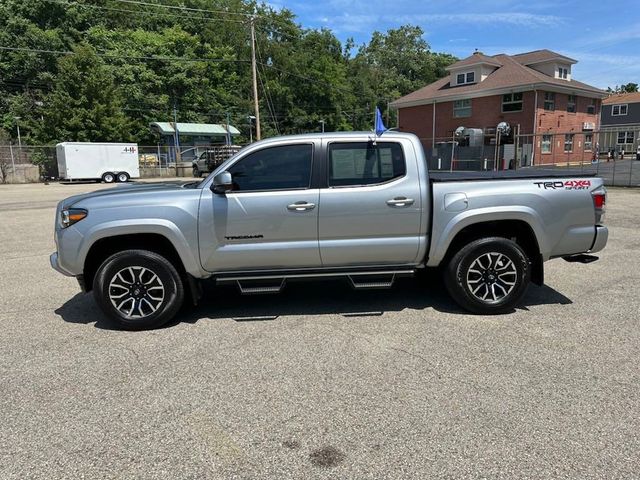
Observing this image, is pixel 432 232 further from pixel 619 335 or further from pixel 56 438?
pixel 56 438

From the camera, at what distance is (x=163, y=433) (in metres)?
3.11

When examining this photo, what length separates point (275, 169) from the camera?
16.5 feet

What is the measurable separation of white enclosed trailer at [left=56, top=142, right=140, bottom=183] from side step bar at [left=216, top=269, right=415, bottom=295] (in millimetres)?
30998

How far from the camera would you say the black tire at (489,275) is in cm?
505

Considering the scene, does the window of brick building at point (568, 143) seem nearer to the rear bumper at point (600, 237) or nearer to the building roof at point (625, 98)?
the building roof at point (625, 98)

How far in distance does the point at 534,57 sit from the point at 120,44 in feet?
134

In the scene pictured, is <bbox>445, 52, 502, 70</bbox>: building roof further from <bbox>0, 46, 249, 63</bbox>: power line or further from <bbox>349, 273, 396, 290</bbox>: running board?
<bbox>349, 273, 396, 290</bbox>: running board

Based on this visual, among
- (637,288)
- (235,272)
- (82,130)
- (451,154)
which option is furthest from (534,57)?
(235,272)

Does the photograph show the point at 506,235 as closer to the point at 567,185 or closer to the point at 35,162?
the point at 567,185

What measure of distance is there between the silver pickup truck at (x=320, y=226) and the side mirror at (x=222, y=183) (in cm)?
1

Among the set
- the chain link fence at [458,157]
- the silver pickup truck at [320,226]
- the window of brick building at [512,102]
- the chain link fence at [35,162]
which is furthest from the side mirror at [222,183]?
the window of brick building at [512,102]

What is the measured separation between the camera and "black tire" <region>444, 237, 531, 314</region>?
5055 mm

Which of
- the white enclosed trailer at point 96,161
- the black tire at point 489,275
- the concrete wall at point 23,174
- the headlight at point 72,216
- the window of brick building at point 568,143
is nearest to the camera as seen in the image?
the headlight at point 72,216

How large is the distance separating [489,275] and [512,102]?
36.6 metres
